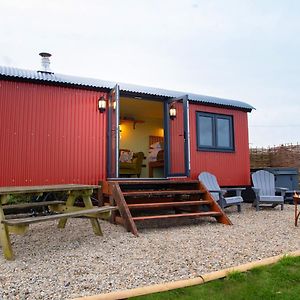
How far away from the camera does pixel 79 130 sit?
20.4 ft

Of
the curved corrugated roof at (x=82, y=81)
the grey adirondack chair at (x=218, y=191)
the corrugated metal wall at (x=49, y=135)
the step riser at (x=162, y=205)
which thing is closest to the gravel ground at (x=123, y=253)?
the step riser at (x=162, y=205)

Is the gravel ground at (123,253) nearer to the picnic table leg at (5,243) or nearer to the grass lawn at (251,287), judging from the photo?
the picnic table leg at (5,243)

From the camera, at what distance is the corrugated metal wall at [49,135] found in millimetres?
5652

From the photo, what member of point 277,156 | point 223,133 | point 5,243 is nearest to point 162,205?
point 5,243

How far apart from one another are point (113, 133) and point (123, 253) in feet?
10.5

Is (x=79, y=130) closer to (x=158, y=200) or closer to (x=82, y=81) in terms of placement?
(x=82, y=81)

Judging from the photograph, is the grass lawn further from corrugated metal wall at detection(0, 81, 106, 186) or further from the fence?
the fence

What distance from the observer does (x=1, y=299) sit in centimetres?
224

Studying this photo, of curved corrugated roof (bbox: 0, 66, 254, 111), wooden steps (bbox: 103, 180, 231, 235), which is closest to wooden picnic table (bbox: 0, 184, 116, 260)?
wooden steps (bbox: 103, 180, 231, 235)

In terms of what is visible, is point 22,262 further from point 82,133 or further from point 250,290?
point 82,133

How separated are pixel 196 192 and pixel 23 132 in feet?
11.3

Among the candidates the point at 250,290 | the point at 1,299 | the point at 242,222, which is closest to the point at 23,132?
the point at 1,299

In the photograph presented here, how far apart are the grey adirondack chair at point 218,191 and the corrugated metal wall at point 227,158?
0.43 meters

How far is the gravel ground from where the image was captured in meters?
2.54
